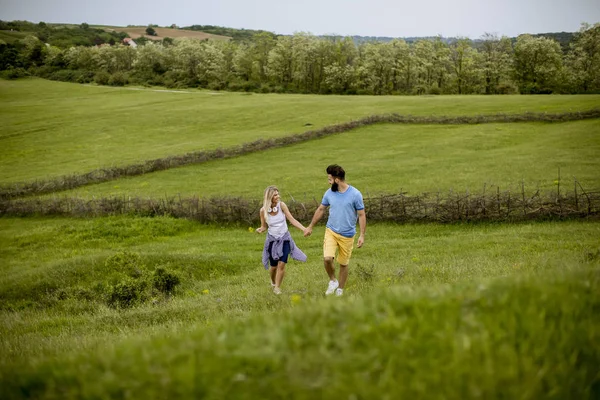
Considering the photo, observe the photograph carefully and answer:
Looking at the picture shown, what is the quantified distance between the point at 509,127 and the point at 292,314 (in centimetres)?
4879

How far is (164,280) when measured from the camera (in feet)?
46.2

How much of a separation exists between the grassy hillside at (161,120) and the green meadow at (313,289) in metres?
0.87

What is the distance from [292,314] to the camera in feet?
11.8

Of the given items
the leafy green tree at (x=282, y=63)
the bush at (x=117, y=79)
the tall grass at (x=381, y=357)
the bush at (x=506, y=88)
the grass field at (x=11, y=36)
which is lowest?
the tall grass at (x=381, y=357)

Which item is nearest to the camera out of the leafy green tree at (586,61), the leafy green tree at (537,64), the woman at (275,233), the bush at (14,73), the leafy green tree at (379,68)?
the woman at (275,233)

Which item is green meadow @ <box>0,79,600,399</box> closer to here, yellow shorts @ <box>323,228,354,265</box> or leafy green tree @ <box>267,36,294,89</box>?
yellow shorts @ <box>323,228,354,265</box>

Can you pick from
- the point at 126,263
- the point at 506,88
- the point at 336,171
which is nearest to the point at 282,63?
the point at 506,88

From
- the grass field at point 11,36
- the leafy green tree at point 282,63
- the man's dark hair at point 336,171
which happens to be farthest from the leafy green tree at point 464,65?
the grass field at point 11,36

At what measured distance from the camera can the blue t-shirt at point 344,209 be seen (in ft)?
34.1

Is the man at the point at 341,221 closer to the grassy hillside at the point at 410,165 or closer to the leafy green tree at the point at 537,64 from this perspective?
the grassy hillside at the point at 410,165

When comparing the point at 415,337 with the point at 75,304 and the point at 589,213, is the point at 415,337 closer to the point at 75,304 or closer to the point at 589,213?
the point at 75,304

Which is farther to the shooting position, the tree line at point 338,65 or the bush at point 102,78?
the bush at point 102,78

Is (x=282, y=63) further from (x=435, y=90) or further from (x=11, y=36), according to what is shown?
(x=11, y=36)

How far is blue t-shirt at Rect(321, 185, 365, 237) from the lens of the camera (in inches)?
409
